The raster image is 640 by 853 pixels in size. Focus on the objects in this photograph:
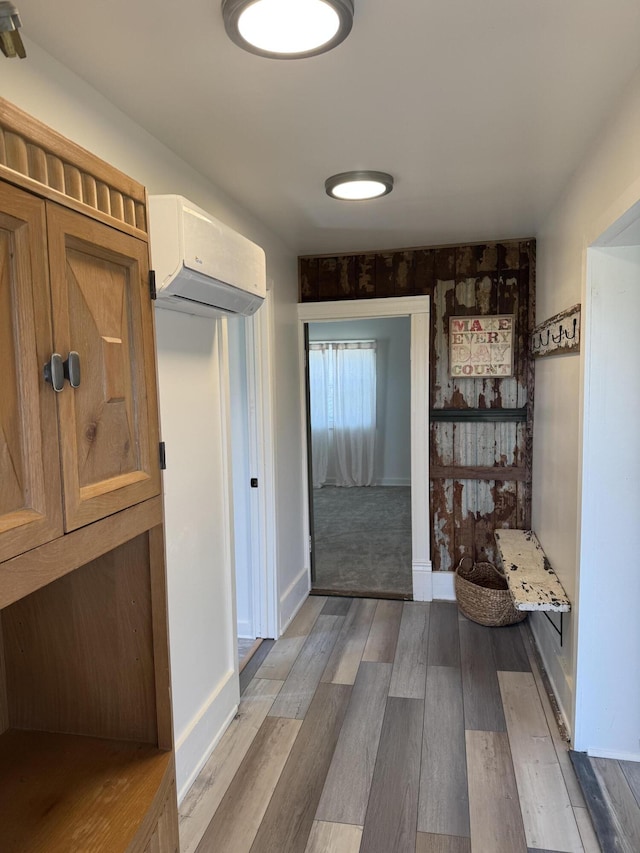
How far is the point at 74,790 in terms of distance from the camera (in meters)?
1.20

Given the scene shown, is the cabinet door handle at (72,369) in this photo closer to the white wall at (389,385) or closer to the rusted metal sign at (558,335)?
the rusted metal sign at (558,335)

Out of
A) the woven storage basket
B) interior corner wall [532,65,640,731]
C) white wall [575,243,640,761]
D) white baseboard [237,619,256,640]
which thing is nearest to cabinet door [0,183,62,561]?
interior corner wall [532,65,640,731]

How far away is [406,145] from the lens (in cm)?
205

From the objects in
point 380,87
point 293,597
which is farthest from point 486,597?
point 380,87

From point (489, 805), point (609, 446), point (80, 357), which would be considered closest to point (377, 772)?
point (489, 805)

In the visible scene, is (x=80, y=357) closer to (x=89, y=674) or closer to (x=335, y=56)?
(x=89, y=674)

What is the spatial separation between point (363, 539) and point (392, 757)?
3043 mm

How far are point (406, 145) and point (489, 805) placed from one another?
2.37 m

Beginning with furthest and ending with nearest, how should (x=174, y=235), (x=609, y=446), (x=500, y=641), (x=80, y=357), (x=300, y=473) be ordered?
(x=300, y=473)
(x=500, y=641)
(x=609, y=446)
(x=174, y=235)
(x=80, y=357)

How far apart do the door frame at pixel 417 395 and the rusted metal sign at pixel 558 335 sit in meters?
0.71

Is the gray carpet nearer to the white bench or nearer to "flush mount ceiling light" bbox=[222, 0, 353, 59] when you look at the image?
the white bench

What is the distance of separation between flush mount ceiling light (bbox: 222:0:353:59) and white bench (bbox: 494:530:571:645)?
218 cm

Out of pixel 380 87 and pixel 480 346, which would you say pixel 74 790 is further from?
pixel 480 346

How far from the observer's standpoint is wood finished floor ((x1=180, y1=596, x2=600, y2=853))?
6.05 feet
